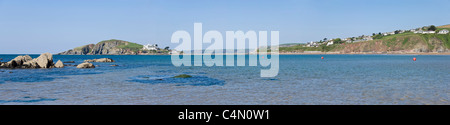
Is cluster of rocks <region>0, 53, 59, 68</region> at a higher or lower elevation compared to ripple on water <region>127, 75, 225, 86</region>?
higher

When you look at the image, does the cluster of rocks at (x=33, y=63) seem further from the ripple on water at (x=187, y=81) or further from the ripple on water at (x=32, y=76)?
the ripple on water at (x=187, y=81)

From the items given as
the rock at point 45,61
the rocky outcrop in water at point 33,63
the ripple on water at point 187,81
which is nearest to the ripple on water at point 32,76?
the ripple on water at point 187,81

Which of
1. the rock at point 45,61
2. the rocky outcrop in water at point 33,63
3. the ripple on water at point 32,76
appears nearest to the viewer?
the ripple on water at point 32,76

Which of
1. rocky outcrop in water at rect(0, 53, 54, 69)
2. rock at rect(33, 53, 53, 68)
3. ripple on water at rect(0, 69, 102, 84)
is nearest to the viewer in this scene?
ripple on water at rect(0, 69, 102, 84)

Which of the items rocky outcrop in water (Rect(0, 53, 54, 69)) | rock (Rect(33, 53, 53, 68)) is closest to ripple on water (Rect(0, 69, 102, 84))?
rock (Rect(33, 53, 53, 68))

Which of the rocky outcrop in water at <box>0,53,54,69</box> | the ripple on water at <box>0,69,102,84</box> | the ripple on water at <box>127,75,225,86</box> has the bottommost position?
the ripple on water at <box>127,75,225,86</box>

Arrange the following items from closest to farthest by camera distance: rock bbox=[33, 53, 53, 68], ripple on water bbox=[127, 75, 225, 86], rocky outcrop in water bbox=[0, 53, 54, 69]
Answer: ripple on water bbox=[127, 75, 225, 86], rocky outcrop in water bbox=[0, 53, 54, 69], rock bbox=[33, 53, 53, 68]

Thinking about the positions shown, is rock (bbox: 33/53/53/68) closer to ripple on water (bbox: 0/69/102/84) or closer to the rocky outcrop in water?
the rocky outcrop in water

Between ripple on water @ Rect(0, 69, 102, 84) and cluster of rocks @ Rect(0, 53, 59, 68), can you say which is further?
cluster of rocks @ Rect(0, 53, 59, 68)

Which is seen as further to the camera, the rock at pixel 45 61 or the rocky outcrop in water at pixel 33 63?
the rock at pixel 45 61

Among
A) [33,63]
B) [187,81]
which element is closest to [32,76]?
[187,81]

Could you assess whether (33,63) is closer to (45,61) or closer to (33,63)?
(33,63)
